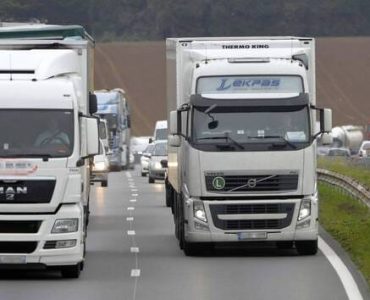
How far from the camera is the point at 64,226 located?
61.5 feet

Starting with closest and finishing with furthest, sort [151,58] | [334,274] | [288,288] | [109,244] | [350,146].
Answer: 1. [288,288]
2. [334,274]
3. [109,244]
4. [350,146]
5. [151,58]

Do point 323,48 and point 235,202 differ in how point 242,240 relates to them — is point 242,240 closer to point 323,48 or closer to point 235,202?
point 235,202

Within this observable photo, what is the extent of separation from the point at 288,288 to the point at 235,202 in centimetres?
420

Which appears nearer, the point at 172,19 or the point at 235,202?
the point at 235,202

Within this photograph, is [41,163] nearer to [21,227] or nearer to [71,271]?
[21,227]

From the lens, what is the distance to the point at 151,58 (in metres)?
126

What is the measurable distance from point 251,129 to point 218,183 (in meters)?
1.02

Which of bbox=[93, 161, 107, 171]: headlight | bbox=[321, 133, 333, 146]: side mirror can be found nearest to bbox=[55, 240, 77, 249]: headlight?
bbox=[321, 133, 333, 146]: side mirror

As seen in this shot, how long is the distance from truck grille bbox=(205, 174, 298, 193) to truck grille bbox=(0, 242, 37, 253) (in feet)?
14.6

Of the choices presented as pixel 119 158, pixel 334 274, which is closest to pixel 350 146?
pixel 119 158

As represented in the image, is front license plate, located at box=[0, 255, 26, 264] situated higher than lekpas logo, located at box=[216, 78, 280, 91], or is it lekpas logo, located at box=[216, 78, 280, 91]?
lekpas logo, located at box=[216, 78, 280, 91]

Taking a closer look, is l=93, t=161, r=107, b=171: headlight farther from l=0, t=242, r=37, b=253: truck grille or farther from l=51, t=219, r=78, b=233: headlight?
l=0, t=242, r=37, b=253: truck grille

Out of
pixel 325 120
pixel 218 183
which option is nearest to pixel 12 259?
pixel 218 183

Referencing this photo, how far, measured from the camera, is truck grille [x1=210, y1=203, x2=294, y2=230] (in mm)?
22359
